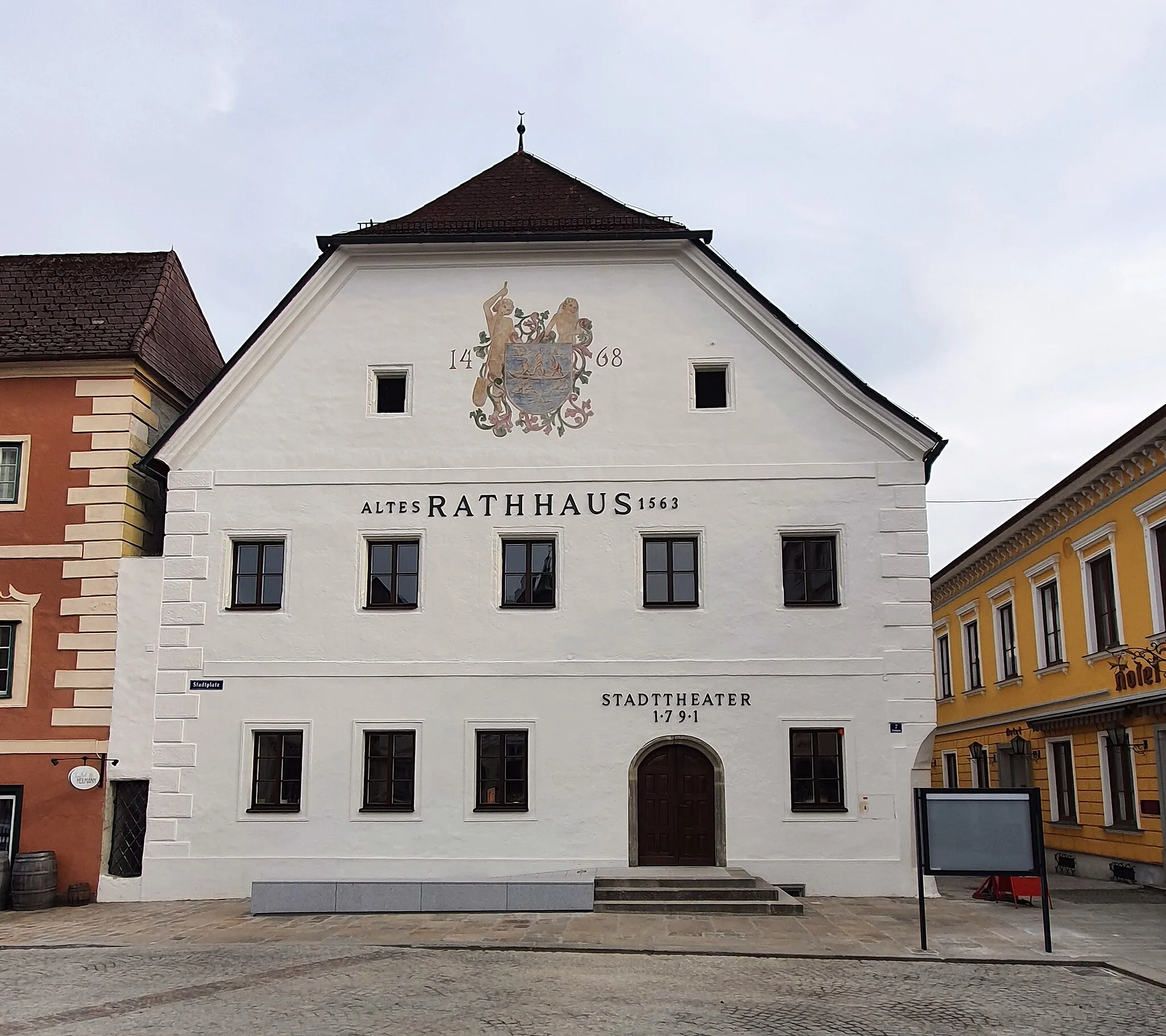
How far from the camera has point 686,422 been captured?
19703 millimetres

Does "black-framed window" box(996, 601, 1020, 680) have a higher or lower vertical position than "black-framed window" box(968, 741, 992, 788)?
higher

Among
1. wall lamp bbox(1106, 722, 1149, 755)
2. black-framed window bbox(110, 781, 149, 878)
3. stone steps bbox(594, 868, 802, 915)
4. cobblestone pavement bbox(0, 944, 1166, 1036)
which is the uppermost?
wall lamp bbox(1106, 722, 1149, 755)

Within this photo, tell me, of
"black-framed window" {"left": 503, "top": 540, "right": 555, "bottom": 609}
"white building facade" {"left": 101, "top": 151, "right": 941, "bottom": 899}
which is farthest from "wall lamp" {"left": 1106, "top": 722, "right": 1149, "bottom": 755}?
"black-framed window" {"left": 503, "top": 540, "right": 555, "bottom": 609}

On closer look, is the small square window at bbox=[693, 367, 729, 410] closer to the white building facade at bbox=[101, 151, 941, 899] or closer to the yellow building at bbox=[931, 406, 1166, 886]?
the white building facade at bbox=[101, 151, 941, 899]

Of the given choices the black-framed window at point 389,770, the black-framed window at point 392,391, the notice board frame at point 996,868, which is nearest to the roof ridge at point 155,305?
the black-framed window at point 392,391

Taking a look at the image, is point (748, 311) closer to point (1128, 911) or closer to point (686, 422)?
point (686, 422)

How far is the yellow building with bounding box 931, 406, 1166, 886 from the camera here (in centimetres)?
1948

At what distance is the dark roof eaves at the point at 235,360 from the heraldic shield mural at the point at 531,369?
2.99 metres

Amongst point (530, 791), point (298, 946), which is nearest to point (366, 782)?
point (530, 791)

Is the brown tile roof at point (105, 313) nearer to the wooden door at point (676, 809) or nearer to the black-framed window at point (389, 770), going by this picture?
the black-framed window at point (389, 770)

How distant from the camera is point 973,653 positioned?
30547 millimetres

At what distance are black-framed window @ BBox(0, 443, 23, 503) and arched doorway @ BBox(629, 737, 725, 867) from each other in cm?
1118

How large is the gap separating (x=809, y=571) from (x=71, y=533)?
1201 centimetres

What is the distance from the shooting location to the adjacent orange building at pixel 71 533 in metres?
18.7
